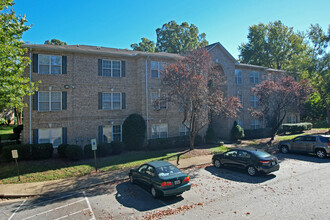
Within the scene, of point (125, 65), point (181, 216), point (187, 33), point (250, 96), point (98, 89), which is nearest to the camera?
point (181, 216)

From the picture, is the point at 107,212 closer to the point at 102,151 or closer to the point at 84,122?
the point at 102,151

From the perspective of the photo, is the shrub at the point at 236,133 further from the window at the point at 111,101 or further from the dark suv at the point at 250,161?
the window at the point at 111,101

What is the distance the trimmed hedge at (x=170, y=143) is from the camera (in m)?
19.2

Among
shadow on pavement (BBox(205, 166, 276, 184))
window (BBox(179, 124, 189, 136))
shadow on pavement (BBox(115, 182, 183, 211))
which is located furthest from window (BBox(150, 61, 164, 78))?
shadow on pavement (BBox(115, 182, 183, 211))

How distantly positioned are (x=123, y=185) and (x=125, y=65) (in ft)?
41.8

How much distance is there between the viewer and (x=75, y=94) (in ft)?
59.9

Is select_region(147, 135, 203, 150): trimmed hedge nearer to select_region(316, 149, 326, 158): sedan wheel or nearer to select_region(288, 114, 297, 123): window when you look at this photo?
select_region(316, 149, 326, 158): sedan wheel

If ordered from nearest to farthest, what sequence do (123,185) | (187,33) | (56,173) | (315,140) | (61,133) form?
(123,185)
(56,173)
(315,140)
(61,133)
(187,33)

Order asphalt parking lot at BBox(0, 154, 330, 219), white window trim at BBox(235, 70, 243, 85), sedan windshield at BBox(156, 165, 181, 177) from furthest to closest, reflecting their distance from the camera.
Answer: white window trim at BBox(235, 70, 243, 85), sedan windshield at BBox(156, 165, 181, 177), asphalt parking lot at BBox(0, 154, 330, 219)

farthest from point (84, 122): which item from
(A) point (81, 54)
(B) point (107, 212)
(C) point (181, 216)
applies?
(C) point (181, 216)

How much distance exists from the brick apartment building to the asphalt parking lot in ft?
29.2

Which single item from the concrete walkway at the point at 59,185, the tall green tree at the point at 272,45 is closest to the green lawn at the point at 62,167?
the concrete walkway at the point at 59,185

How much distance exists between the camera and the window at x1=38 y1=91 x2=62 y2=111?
17.2m

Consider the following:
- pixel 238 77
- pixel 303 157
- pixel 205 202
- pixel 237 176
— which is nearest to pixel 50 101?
pixel 205 202
